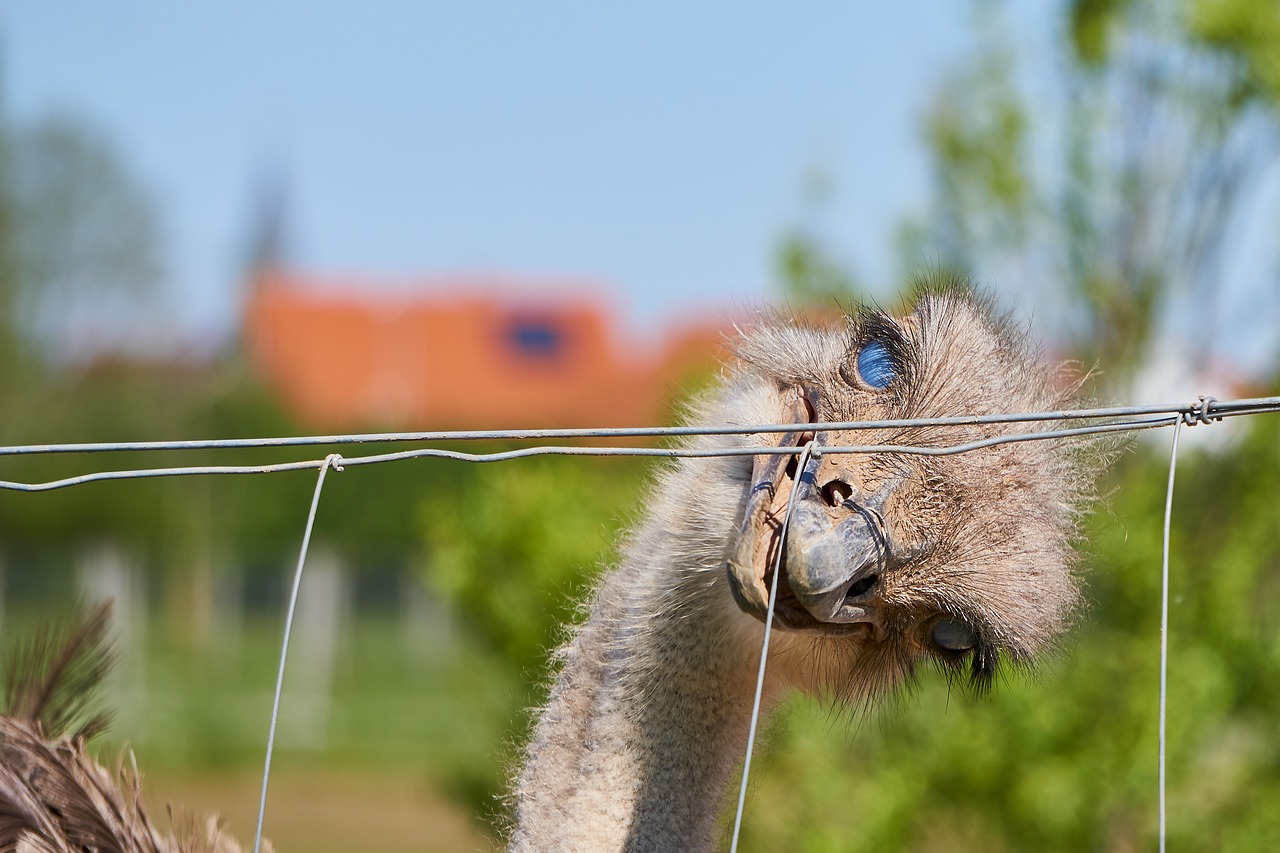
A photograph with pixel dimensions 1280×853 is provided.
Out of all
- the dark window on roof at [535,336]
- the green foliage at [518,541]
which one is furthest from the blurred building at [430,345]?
the green foliage at [518,541]

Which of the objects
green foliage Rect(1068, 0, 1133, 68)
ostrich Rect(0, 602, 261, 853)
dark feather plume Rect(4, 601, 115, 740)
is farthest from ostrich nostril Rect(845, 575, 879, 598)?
green foliage Rect(1068, 0, 1133, 68)

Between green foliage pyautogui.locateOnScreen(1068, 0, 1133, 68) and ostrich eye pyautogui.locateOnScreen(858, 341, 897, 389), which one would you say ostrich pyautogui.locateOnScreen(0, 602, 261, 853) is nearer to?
ostrich eye pyautogui.locateOnScreen(858, 341, 897, 389)

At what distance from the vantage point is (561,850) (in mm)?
2459

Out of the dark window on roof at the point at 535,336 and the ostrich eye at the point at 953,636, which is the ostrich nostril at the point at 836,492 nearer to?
the ostrich eye at the point at 953,636

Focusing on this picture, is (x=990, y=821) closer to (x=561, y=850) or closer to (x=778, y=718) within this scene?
(x=778, y=718)

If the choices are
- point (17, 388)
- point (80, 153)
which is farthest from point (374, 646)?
point (80, 153)

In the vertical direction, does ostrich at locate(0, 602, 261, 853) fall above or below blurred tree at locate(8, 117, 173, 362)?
below

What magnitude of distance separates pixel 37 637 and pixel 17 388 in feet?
87.4

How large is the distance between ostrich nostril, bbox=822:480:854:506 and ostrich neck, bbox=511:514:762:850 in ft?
1.18

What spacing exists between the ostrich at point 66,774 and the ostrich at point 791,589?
2.09ft

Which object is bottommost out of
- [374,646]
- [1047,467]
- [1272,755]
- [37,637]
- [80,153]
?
[37,637]

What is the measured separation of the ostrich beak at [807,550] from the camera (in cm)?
207

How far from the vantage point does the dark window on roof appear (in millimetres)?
45750

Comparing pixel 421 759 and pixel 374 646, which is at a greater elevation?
pixel 374 646
